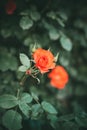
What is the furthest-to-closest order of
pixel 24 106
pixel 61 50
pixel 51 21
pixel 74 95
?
1. pixel 74 95
2. pixel 61 50
3. pixel 51 21
4. pixel 24 106

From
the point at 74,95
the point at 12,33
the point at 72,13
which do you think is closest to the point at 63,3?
the point at 72,13

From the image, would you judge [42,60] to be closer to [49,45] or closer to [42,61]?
[42,61]

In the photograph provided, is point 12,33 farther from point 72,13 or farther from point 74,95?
point 74,95

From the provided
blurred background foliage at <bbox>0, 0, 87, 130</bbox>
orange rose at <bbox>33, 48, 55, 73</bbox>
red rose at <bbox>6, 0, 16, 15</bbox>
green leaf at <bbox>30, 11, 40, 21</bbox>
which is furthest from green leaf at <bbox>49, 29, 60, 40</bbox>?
orange rose at <bbox>33, 48, 55, 73</bbox>

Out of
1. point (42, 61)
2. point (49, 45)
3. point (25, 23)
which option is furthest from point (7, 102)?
point (49, 45)

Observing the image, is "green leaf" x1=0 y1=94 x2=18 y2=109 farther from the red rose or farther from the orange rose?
the red rose
